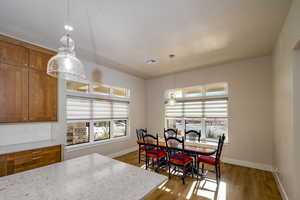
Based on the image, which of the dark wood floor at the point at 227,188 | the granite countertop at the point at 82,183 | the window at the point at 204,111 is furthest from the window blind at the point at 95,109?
the dark wood floor at the point at 227,188

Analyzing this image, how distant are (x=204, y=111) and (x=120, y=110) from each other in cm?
288

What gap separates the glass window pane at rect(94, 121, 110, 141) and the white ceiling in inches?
81.0

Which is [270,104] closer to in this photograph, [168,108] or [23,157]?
[168,108]

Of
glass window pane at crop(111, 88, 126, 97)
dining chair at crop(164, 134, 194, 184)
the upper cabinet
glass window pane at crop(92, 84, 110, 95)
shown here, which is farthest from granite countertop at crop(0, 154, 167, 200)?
glass window pane at crop(111, 88, 126, 97)

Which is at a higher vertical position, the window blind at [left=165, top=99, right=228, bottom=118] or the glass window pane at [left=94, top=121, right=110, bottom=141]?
the window blind at [left=165, top=99, right=228, bottom=118]

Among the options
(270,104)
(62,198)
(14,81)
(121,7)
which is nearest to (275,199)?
(270,104)

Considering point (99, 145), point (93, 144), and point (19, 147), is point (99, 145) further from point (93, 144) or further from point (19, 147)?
point (19, 147)

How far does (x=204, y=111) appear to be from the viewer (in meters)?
4.36

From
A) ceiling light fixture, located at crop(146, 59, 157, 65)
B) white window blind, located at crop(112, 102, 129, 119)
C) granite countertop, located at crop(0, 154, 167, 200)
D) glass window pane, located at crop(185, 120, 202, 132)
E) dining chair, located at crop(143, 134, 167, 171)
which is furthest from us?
white window blind, located at crop(112, 102, 129, 119)

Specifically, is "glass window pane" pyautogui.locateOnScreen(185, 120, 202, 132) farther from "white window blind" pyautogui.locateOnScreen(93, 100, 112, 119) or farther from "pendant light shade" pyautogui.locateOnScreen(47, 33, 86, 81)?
"pendant light shade" pyautogui.locateOnScreen(47, 33, 86, 81)

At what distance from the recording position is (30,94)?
2719 millimetres

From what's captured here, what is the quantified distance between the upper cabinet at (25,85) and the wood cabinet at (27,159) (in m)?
0.64

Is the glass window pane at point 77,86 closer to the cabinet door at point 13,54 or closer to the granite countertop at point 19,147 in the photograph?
the cabinet door at point 13,54

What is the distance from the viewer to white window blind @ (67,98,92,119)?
347 cm
